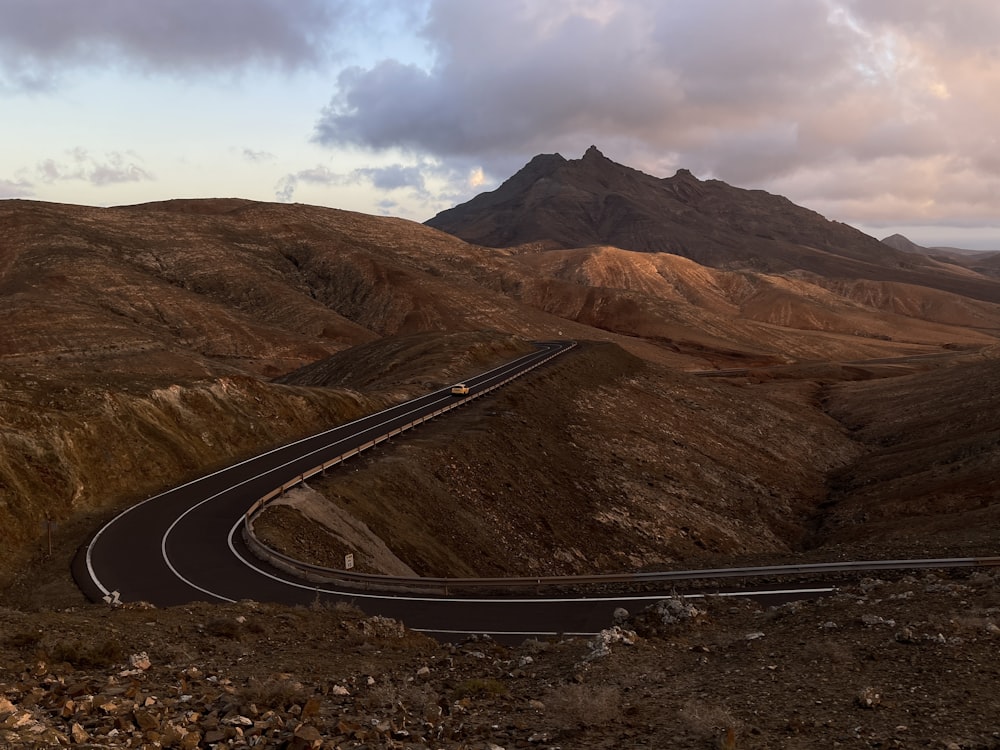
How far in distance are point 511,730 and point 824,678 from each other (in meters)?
5.09

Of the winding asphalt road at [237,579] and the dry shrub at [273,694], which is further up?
the dry shrub at [273,694]

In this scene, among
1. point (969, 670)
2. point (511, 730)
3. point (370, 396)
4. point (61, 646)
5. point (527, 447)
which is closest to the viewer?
point (511, 730)

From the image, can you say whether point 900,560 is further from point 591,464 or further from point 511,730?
point 591,464

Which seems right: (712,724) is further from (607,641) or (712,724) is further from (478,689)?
(607,641)

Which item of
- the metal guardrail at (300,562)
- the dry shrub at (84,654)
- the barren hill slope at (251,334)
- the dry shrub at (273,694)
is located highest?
the barren hill slope at (251,334)

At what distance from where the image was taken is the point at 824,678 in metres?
10.5

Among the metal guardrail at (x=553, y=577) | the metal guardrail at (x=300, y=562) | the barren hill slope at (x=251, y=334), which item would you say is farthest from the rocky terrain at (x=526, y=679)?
the barren hill slope at (x=251, y=334)

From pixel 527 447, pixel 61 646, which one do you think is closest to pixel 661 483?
pixel 527 447

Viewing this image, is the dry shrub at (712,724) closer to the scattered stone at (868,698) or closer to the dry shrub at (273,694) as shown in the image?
the scattered stone at (868,698)

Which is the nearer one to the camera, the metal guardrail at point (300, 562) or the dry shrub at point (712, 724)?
the dry shrub at point (712, 724)

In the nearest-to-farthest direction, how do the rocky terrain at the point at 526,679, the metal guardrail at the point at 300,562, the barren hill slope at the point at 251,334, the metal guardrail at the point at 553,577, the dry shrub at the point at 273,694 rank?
the rocky terrain at the point at 526,679 → the dry shrub at the point at 273,694 → the metal guardrail at the point at 553,577 → the metal guardrail at the point at 300,562 → the barren hill slope at the point at 251,334

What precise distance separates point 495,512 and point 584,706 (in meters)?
25.7

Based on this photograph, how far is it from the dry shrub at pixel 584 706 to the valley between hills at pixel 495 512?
56 mm

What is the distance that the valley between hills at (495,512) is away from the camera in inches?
370
